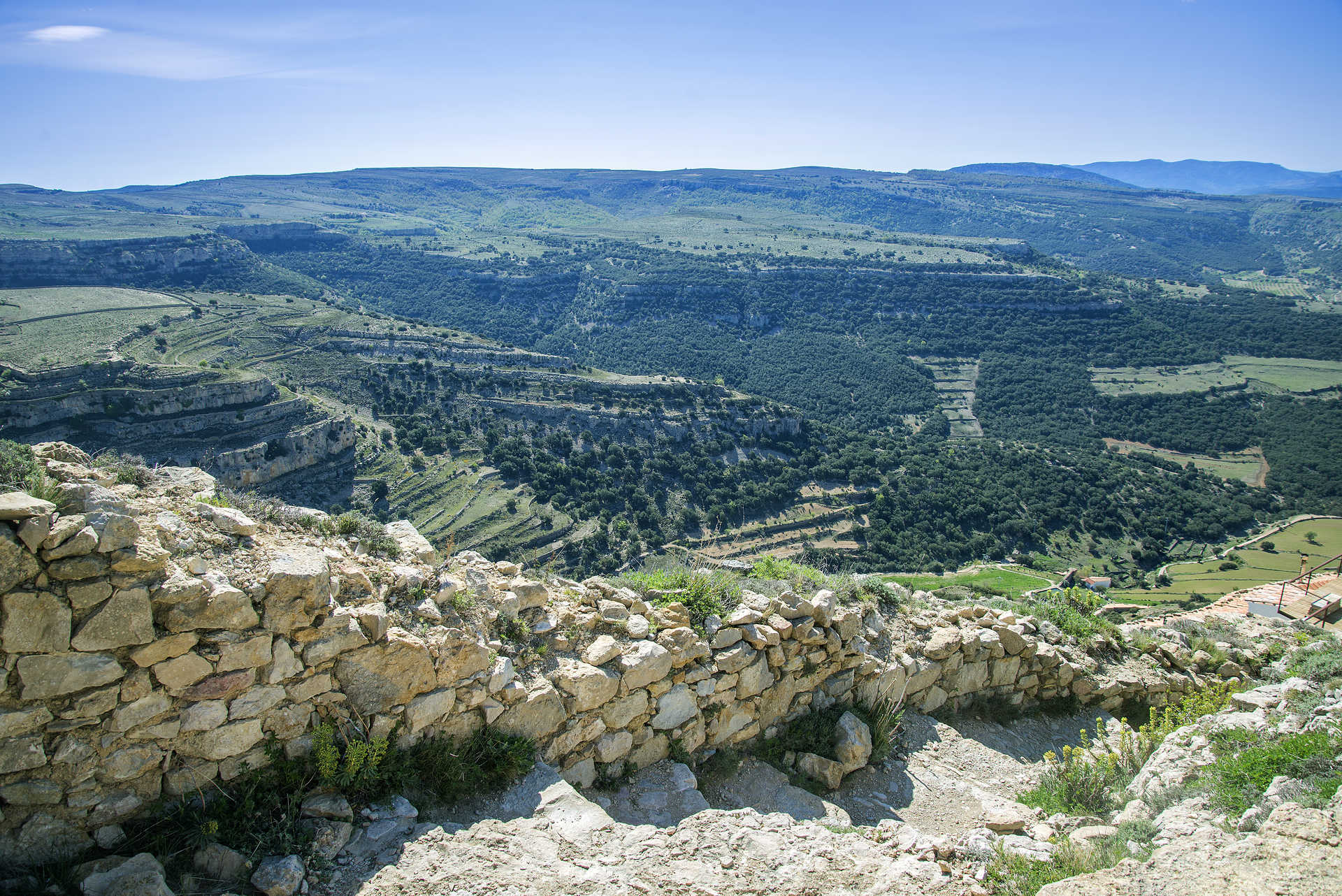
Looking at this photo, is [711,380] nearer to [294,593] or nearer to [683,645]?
[683,645]

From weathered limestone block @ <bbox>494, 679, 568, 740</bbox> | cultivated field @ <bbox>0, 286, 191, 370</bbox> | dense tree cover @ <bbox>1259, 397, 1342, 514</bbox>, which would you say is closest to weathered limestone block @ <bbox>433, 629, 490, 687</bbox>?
weathered limestone block @ <bbox>494, 679, 568, 740</bbox>

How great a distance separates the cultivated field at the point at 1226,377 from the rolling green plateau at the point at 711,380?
2.34 feet

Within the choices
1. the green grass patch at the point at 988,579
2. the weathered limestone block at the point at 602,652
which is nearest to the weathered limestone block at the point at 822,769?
the weathered limestone block at the point at 602,652

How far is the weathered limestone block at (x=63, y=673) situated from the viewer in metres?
4.31

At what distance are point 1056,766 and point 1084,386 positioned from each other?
339 ft

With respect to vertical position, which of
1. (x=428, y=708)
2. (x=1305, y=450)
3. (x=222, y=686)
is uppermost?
(x=222, y=686)

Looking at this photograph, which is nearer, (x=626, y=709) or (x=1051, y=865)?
(x=1051, y=865)

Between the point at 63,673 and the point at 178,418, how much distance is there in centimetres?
4568

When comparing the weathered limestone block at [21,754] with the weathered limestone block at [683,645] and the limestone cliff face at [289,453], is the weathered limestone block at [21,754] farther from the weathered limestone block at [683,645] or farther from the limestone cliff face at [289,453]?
the limestone cliff face at [289,453]

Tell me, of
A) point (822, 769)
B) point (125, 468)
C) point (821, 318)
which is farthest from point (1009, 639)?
point (821, 318)

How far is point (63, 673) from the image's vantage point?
4.39m

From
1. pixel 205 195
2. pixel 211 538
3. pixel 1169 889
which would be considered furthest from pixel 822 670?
pixel 205 195

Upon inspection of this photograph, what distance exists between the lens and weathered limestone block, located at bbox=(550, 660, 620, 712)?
648cm

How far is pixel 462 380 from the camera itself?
56.4 meters
